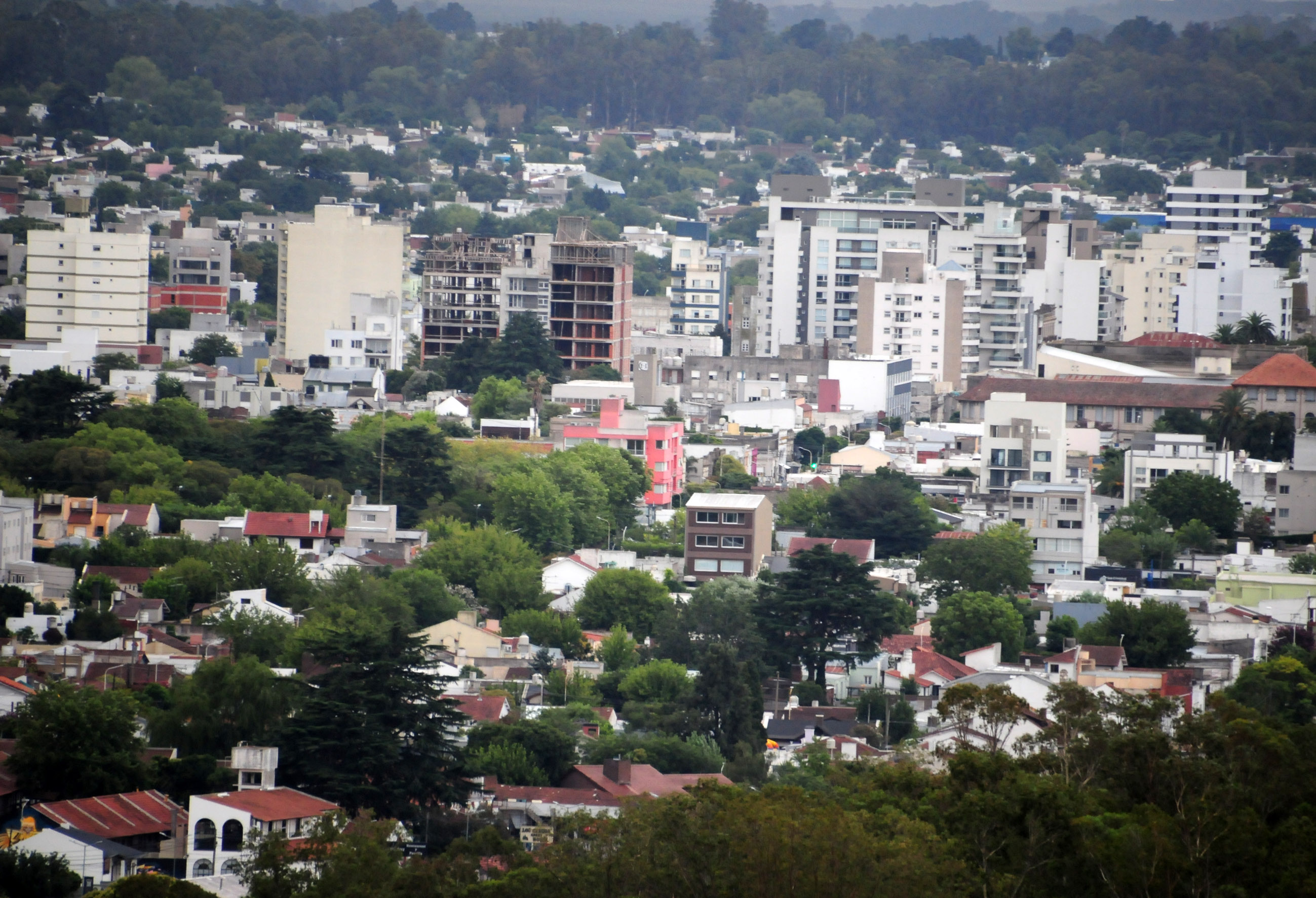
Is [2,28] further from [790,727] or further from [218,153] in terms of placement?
[790,727]

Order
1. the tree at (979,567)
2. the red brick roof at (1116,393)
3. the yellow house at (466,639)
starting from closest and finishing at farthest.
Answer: the yellow house at (466,639), the tree at (979,567), the red brick roof at (1116,393)

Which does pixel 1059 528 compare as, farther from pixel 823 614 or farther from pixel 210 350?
pixel 210 350

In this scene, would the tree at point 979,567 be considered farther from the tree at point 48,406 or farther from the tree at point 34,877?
the tree at point 34,877

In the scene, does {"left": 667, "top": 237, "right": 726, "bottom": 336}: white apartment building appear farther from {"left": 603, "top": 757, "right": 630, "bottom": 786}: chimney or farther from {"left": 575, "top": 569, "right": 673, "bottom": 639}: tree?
{"left": 603, "top": 757, "right": 630, "bottom": 786}: chimney

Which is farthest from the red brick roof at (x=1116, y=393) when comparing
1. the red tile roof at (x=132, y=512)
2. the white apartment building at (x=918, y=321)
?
the red tile roof at (x=132, y=512)

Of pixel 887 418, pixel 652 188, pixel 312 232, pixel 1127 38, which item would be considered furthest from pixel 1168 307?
pixel 1127 38

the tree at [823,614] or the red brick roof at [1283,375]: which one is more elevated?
the red brick roof at [1283,375]
